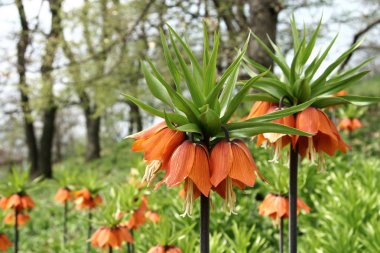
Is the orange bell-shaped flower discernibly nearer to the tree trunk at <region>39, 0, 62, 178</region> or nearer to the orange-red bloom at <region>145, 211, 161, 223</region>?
the orange-red bloom at <region>145, 211, 161, 223</region>

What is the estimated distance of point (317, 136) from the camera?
129 cm

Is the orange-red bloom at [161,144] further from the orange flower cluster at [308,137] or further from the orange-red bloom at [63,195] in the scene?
the orange-red bloom at [63,195]

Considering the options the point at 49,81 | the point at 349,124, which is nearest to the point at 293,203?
the point at 349,124

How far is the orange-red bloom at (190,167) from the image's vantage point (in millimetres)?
934

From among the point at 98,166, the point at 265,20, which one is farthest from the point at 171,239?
the point at 98,166

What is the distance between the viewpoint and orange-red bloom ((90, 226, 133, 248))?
6.38ft

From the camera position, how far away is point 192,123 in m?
0.97

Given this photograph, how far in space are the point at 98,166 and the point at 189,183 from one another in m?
11.8

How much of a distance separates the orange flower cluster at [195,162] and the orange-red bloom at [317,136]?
0.25 metres

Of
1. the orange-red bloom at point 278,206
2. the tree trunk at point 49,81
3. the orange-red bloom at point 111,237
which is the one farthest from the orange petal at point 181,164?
the tree trunk at point 49,81

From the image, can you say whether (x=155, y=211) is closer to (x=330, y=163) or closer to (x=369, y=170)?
(x=369, y=170)

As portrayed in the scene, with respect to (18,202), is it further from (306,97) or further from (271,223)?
(306,97)

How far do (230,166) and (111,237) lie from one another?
120cm

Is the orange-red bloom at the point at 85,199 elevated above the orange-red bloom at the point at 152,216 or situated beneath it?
elevated above
